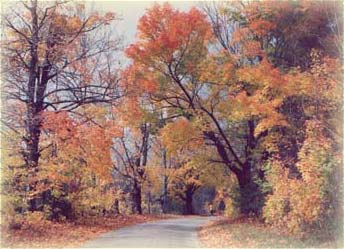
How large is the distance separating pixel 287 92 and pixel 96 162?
25.3 feet

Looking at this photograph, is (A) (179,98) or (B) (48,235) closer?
(B) (48,235)

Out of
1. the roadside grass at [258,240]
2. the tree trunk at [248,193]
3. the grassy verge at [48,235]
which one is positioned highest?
the tree trunk at [248,193]

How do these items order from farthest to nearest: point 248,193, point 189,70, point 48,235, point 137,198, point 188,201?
1. point 188,201
2. point 137,198
3. point 248,193
4. point 189,70
5. point 48,235

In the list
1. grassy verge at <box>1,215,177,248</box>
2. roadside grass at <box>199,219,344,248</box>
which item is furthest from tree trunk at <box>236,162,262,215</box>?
grassy verge at <box>1,215,177,248</box>

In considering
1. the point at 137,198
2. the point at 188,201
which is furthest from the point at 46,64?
the point at 188,201

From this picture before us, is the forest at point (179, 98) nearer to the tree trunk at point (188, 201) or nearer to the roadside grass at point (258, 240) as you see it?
the roadside grass at point (258, 240)

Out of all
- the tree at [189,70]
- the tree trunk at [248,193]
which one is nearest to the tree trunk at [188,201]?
the tree trunk at [248,193]

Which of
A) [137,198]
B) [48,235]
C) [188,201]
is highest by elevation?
[188,201]

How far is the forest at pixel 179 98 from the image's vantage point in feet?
50.1

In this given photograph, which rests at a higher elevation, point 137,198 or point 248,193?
point 137,198

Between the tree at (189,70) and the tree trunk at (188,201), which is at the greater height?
the tree at (189,70)

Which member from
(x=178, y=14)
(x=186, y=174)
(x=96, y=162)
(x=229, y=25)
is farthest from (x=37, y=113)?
(x=186, y=174)

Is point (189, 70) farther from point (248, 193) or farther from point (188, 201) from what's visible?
point (188, 201)

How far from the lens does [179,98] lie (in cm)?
2075
